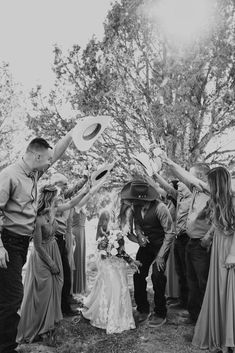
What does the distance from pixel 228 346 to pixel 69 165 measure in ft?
26.3

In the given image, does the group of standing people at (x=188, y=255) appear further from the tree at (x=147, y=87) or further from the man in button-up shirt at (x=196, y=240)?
the tree at (x=147, y=87)

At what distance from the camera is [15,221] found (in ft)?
11.6

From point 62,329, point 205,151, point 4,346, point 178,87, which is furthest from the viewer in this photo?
point 205,151

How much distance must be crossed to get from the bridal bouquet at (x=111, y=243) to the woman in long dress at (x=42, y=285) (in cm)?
76

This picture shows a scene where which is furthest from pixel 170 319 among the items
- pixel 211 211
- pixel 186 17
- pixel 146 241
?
pixel 186 17

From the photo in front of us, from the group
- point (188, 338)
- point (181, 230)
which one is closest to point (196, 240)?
point (181, 230)

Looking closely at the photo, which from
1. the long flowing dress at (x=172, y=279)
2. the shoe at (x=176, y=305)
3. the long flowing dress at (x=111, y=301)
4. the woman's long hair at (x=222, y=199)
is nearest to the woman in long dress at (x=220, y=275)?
the woman's long hair at (x=222, y=199)

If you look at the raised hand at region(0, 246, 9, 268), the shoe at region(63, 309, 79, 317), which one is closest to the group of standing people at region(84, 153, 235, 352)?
the shoe at region(63, 309, 79, 317)

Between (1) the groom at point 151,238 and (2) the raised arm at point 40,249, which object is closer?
(2) the raised arm at point 40,249

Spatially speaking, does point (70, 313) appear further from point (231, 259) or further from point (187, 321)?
point (231, 259)

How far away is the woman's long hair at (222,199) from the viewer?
162 inches

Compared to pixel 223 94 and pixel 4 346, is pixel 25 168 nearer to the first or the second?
pixel 4 346

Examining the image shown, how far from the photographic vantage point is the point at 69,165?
1116 centimetres

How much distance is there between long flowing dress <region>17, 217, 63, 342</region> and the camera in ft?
14.5
